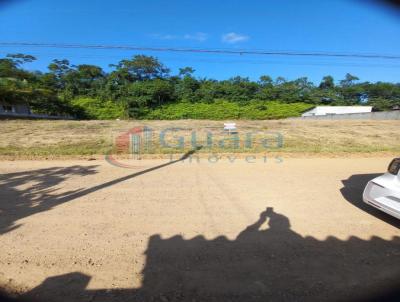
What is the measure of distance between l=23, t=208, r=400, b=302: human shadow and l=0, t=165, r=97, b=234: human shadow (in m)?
2.10

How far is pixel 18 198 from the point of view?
483 centimetres

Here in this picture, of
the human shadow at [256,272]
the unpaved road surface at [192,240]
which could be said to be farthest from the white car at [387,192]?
the human shadow at [256,272]

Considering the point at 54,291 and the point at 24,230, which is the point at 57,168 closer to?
the point at 24,230

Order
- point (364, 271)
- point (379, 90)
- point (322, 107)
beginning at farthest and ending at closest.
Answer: point (379, 90) < point (322, 107) < point (364, 271)

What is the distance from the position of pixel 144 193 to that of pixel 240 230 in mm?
2359

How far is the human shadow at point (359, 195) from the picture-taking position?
4.11 meters

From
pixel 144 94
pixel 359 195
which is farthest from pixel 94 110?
pixel 359 195

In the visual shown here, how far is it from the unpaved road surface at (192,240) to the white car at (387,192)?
32 centimetres

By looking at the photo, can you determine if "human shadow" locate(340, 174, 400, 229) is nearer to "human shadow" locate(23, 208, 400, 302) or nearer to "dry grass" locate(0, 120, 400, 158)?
"human shadow" locate(23, 208, 400, 302)

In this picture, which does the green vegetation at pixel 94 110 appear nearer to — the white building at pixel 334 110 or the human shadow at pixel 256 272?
the white building at pixel 334 110

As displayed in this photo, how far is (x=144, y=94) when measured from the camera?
41.3m

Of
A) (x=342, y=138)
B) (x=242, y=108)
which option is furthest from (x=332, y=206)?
(x=242, y=108)

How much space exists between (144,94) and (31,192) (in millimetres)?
37856

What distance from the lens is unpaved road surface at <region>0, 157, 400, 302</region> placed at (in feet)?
8.20
